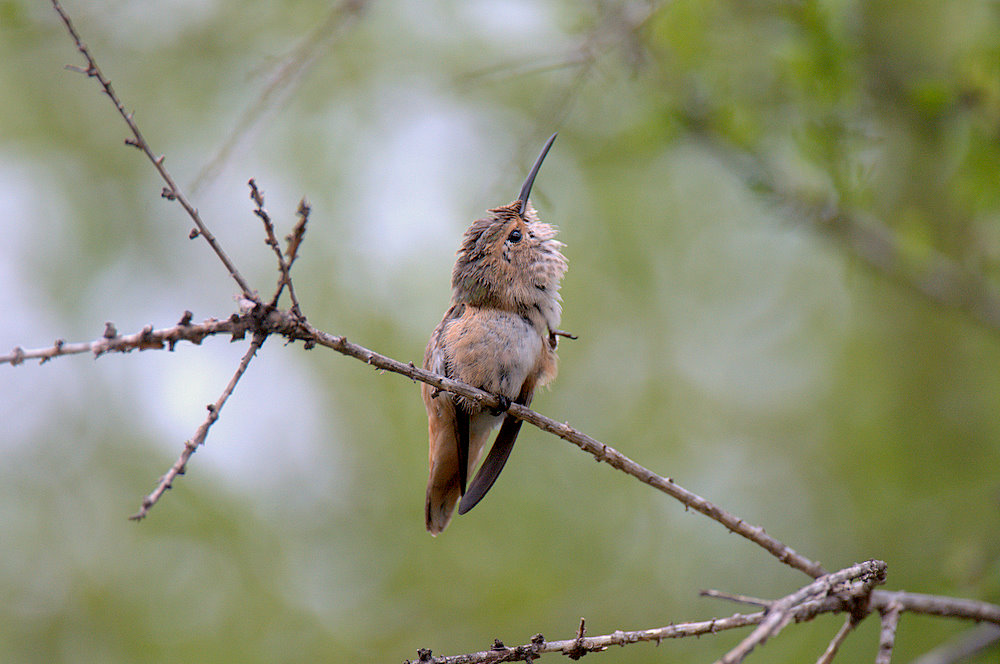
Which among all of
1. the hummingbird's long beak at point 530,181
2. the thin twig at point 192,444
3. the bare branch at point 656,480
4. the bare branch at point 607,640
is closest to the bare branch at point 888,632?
the bare branch at point 607,640

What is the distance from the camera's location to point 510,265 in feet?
14.0

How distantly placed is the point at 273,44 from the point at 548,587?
21.7ft

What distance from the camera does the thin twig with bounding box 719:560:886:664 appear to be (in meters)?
1.71

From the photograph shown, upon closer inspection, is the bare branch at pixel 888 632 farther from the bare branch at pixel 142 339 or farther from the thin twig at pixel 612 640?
the bare branch at pixel 142 339

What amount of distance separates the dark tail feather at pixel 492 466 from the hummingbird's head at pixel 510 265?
0.59 m

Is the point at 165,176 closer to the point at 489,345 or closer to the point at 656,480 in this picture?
the point at 656,480

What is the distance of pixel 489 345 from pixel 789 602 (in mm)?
2225

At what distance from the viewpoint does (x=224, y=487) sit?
30.7ft

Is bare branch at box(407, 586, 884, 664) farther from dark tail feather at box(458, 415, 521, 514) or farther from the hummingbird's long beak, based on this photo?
the hummingbird's long beak

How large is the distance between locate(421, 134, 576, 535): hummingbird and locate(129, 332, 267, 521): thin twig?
203 cm

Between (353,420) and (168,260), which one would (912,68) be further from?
(168,260)

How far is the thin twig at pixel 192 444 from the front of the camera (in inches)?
65.9

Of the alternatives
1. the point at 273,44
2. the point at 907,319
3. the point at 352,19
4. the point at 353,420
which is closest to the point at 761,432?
the point at 907,319

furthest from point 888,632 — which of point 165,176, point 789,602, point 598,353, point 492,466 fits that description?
point 598,353
